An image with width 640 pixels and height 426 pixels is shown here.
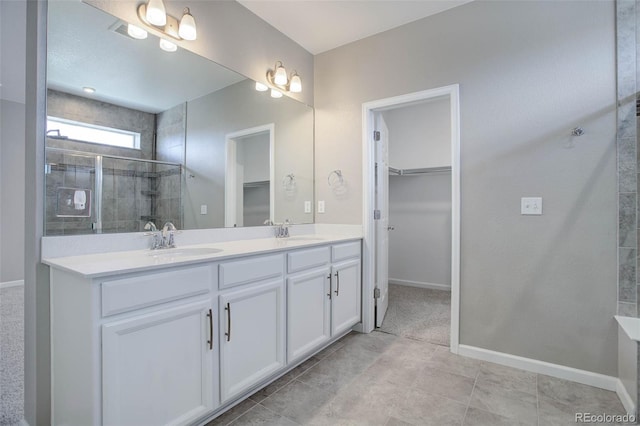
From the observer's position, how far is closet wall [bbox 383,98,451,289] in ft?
13.6

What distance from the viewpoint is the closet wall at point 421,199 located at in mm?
4160

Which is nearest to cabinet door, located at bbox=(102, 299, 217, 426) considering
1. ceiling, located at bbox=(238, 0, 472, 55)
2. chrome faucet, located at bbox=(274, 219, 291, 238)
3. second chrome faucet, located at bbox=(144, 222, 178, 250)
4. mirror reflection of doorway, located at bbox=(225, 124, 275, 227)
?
second chrome faucet, located at bbox=(144, 222, 178, 250)

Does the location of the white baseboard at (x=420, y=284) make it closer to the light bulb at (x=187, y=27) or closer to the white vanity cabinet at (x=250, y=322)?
the white vanity cabinet at (x=250, y=322)

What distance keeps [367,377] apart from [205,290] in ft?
4.11

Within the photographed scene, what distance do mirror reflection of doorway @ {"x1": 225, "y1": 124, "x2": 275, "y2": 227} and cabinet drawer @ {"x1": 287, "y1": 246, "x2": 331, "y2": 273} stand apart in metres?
0.66

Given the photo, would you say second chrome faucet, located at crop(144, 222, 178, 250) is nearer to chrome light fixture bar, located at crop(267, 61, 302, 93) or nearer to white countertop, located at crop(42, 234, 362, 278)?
white countertop, located at crop(42, 234, 362, 278)

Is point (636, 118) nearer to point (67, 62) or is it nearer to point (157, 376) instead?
point (157, 376)

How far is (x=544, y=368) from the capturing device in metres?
2.07

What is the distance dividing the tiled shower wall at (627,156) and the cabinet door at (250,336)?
207cm

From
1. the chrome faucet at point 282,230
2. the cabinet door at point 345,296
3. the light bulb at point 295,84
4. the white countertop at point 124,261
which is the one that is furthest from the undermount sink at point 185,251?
the light bulb at point 295,84

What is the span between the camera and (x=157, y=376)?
49.8 inches

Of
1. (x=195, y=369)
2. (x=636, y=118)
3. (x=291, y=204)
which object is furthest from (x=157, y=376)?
(x=636, y=118)

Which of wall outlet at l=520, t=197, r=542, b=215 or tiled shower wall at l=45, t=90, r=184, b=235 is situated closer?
tiled shower wall at l=45, t=90, r=184, b=235

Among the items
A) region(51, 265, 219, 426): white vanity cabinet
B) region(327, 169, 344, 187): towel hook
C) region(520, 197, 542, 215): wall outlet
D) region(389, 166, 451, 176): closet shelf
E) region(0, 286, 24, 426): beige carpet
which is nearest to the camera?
region(51, 265, 219, 426): white vanity cabinet
